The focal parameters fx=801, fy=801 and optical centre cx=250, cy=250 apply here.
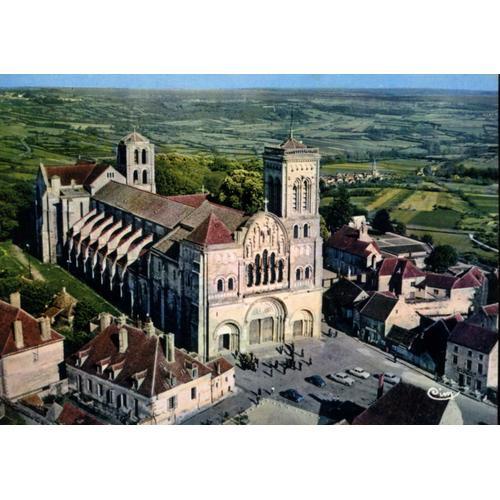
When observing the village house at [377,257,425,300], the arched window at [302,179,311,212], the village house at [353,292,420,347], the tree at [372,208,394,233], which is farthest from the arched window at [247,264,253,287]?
the village house at [377,257,425,300]

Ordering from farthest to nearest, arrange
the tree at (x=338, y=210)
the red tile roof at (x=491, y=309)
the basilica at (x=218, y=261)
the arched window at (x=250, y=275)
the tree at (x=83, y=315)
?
the tree at (x=338, y=210) → the arched window at (x=250, y=275) → the basilica at (x=218, y=261) → the tree at (x=83, y=315) → the red tile roof at (x=491, y=309)

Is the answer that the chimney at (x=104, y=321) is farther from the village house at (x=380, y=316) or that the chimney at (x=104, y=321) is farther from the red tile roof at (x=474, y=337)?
the red tile roof at (x=474, y=337)

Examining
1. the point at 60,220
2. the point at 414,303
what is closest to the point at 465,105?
the point at 414,303

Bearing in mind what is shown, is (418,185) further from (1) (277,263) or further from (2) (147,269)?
(2) (147,269)

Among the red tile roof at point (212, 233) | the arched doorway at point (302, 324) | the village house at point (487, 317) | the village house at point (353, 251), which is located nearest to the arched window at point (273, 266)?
the arched doorway at point (302, 324)

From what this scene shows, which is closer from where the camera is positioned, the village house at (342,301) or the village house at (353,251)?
the village house at (353,251)

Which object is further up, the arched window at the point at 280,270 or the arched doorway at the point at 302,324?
the arched window at the point at 280,270

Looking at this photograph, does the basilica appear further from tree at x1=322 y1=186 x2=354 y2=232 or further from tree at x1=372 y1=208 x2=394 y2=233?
tree at x1=372 y1=208 x2=394 y2=233
